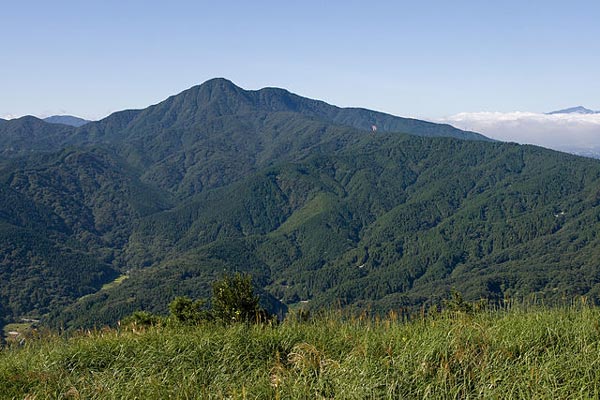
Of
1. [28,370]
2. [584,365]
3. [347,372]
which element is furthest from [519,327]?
[28,370]

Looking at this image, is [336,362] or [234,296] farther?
[234,296]

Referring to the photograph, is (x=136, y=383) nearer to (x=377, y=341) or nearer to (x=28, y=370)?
(x=28, y=370)

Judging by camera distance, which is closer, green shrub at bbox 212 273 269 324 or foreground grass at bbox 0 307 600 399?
foreground grass at bbox 0 307 600 399

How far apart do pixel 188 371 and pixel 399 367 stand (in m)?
2.95

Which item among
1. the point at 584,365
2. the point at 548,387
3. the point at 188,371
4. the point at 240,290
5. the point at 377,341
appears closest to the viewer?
the point at 548,387

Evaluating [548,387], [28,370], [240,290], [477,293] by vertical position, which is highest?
[548,387]

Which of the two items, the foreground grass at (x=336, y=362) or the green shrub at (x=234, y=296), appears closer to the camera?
the foreground grass at (x=336, y=362)

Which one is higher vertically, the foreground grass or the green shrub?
the foreground grass

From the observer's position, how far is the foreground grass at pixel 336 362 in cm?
553

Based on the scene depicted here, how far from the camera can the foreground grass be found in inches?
218

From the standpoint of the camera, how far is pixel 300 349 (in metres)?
6.82

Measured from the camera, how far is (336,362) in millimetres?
6070

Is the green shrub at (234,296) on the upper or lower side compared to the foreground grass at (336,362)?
lower

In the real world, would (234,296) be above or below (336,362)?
below
